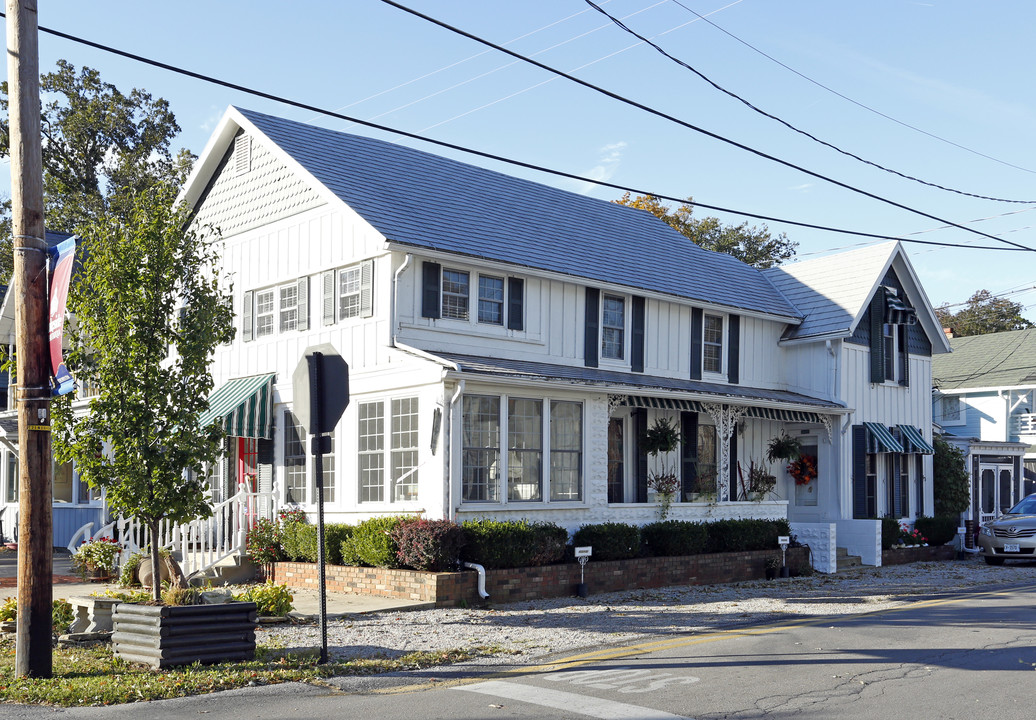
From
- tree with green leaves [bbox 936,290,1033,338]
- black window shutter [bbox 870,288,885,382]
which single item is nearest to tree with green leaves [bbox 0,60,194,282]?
black window shutter [bbox 870,288,885,382]

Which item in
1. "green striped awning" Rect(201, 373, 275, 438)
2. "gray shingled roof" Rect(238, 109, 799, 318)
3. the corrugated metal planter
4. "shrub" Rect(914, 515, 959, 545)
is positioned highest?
"gray shingled roof" Rect(238, 109, 799, 318)

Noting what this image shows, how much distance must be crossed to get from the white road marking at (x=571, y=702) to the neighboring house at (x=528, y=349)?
6.86 metres

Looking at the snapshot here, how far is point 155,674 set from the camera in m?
9.66

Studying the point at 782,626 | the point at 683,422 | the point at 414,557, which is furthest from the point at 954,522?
the point at 414,557

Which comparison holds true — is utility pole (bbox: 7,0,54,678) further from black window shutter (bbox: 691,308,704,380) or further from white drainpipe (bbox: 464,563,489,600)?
black window shutter (bbox: 691,308,704,380)

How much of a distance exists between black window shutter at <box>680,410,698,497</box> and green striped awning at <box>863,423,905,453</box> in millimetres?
5180

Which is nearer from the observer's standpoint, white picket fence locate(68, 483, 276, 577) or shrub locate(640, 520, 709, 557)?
white picket fence locate(68, 483, 276, 577)

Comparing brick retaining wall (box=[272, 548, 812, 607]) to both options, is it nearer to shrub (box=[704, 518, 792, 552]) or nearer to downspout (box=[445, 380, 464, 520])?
shrub (box=[704, 518, 792, 552])

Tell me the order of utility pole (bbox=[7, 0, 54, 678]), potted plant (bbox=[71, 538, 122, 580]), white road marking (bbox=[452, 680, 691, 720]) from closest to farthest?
1. white road marking (bbox=[452, 680, 691, 720])
2. utility pole (bbox=[7, 0, 54, 678])
3. potted plant (bbox=[71, 538, 122, 580])

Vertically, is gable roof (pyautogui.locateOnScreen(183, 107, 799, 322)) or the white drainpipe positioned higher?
gable roof (pyautogui.locateOnScreen(183, 107, 799, 322))

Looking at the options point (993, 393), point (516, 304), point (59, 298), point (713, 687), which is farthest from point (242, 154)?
point (993, 393)

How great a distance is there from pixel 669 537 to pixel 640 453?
251cm

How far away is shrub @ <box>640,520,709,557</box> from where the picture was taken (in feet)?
60.7

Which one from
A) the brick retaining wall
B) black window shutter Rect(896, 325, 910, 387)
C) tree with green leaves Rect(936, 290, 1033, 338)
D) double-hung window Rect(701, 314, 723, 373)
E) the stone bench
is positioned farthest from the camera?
tree with green leaves Rect(936, 290, 1033, 338)
